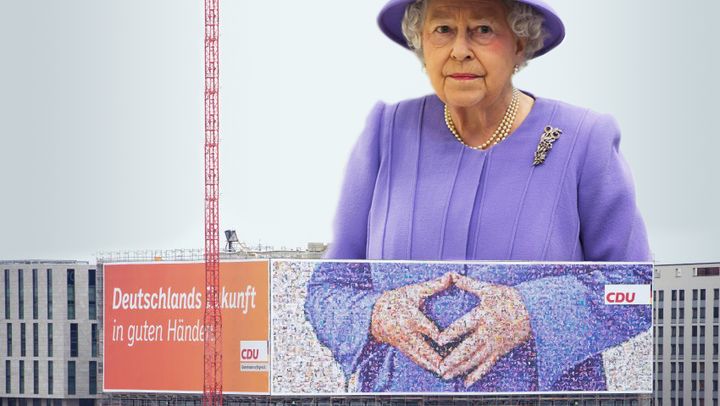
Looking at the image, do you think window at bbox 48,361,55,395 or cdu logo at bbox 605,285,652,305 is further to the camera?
window at bbox 48,361,55,395

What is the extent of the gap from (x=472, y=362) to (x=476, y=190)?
18.2 meters

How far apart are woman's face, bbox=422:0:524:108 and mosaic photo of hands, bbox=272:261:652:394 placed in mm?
15722

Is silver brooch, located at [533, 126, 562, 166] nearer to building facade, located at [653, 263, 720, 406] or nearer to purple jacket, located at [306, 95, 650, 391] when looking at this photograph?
purple jacket, located at [306, 95, 650, 391]

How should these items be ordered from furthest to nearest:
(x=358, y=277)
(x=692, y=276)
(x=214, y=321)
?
(x=692, y=276) → (x=214, y=321) → (x=358, y=277)

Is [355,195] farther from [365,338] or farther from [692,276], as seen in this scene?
[692,276]

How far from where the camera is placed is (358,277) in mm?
38812

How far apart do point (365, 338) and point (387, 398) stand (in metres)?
3.18

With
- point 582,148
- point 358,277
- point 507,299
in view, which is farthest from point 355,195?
point 507,299

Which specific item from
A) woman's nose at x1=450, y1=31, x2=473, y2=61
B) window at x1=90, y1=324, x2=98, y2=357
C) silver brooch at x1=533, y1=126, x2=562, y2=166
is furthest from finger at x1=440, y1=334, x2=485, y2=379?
window at x1=90, y1=324, x2=98, y2=357

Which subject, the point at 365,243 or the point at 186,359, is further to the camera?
the point at 186,359

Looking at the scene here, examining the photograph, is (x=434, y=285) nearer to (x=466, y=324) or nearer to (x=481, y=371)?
(x=466, y=324)

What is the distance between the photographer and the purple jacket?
24.5 metres

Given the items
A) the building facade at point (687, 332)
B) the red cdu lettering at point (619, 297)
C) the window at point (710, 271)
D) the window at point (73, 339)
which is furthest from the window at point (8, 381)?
the red cdu lettering at point (619, 297)

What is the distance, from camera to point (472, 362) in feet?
141
